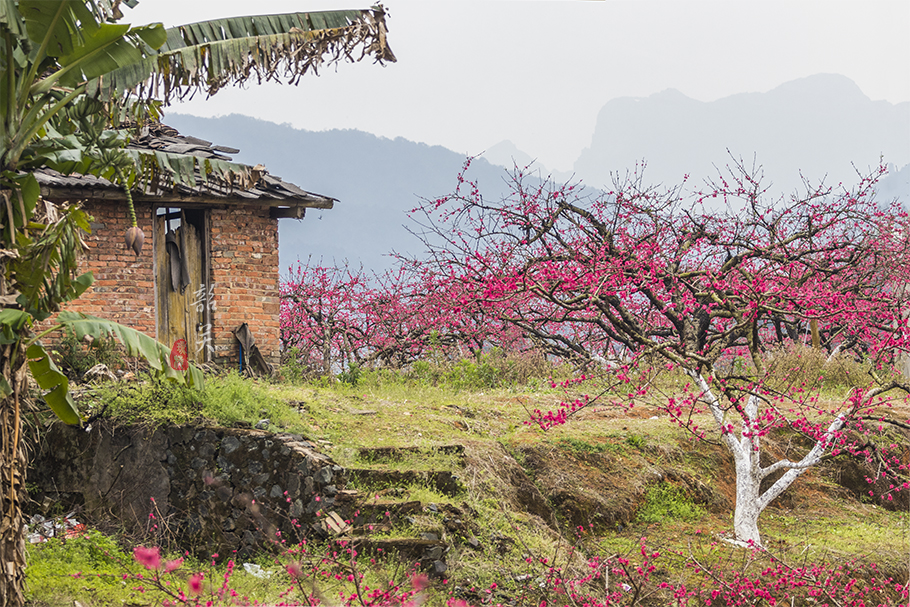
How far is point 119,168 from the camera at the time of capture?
6.52 m

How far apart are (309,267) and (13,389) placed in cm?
1414

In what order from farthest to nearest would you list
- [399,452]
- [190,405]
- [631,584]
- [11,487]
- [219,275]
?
[219,275]
[190,405]
[399,452]
[631,584]
[11,487]

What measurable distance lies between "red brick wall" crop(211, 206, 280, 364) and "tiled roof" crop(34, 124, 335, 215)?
1.71ft

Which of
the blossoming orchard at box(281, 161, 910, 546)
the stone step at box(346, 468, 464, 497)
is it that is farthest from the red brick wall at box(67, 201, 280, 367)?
the stone step at box(346, 468, 464, 497)

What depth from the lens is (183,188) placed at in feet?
36.2

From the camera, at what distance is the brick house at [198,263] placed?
1127 cm

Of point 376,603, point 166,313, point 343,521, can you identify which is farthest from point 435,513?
point 166,313

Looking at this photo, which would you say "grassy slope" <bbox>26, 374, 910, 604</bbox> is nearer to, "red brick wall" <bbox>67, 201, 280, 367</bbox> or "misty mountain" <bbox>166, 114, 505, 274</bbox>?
"red brick wall" <bbox>67, 201, 280, 367</bbox>

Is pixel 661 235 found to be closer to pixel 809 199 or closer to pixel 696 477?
pixel 809 199

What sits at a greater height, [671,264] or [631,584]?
[671,264]

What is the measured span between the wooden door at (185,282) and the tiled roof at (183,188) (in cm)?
60

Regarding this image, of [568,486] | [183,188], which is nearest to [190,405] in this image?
[568,486]

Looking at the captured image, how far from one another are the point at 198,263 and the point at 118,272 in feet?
3.96

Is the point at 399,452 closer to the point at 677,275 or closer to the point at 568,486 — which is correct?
the point at 568,486
